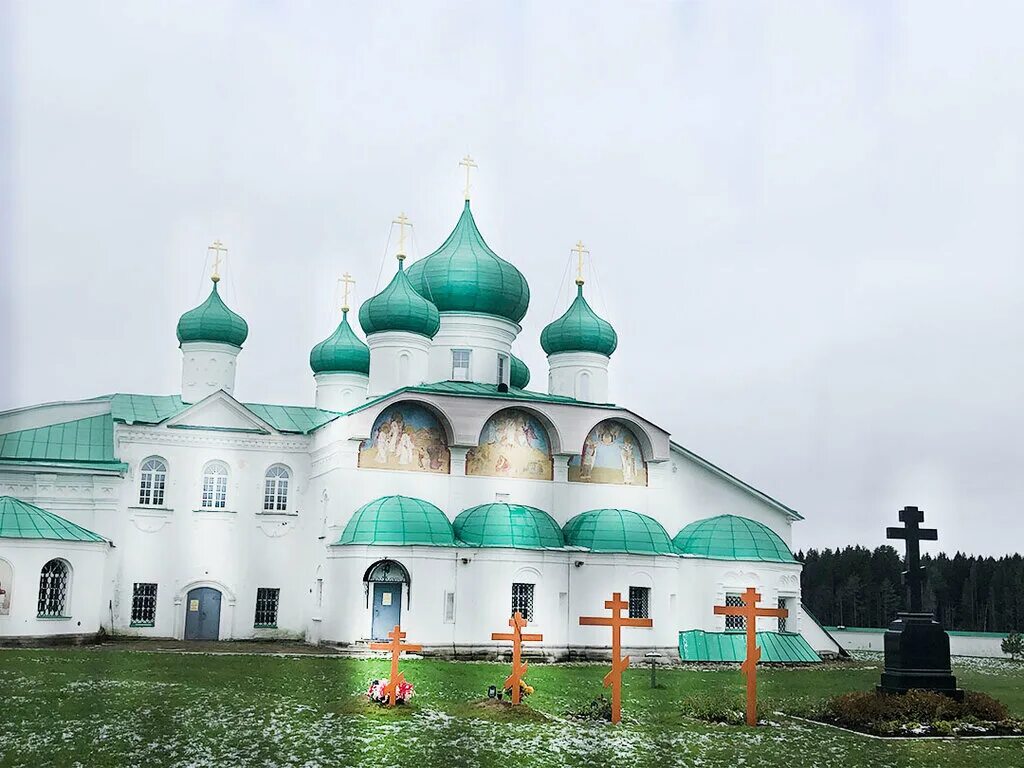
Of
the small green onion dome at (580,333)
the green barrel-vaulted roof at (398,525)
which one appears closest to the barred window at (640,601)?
the green barrel-vaulted roof at (398,525)

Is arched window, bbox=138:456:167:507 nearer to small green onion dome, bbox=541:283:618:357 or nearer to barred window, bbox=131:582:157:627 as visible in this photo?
barred window, bbox=131:582:157:627

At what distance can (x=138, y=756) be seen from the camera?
956 centimetres

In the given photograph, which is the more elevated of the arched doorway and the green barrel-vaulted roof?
the green barrel-vaulted roof

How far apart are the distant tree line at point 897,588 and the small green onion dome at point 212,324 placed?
20268mm

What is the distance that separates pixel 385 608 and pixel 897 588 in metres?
28.0

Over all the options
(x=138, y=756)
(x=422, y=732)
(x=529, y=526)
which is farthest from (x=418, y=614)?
(x=138, y=756)

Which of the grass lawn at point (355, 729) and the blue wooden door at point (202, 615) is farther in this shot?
the blue wooden door at point (202, 615)

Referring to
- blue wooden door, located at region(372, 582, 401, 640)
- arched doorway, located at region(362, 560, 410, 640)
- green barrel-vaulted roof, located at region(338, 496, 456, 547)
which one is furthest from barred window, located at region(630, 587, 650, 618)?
blue wooden door, located at region(372, 582, 401, 640)

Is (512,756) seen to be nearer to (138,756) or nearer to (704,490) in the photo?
(138,756)

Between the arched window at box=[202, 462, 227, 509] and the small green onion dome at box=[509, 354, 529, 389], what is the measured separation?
9.25 m

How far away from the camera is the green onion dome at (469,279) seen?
90.6 feet

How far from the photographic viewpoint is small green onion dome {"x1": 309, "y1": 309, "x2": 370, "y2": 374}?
31.1m

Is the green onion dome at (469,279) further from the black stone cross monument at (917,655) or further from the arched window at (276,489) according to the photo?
the black stone cross monument at (917,655)

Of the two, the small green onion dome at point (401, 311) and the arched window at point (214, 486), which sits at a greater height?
the small green onion dome at point (401, 311)
